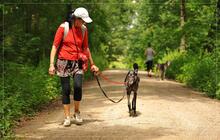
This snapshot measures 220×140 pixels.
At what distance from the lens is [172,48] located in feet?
132

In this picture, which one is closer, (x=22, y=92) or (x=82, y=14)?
(x=82, y=14)

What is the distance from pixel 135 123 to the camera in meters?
9.42

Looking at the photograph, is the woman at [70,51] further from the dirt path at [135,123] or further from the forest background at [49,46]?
the forest background at [49,46]

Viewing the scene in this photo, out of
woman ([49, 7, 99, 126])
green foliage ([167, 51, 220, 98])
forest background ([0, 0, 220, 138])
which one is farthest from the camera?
green foliage ([167, 51, 220, 98])

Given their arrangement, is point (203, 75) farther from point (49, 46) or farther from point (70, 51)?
point (70, 51)

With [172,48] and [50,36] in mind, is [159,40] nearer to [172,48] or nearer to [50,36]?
[172,48]

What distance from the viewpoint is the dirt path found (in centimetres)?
823

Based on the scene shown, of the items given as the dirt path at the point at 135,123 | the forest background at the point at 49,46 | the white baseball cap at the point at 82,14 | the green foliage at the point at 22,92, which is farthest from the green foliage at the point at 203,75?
the white baseball cap at the point at 82,14

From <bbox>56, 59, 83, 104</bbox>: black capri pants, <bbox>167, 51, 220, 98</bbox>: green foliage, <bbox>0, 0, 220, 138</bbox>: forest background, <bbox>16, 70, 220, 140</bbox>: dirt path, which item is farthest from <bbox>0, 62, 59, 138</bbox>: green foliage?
<bbox>167, 51, 220, 98</bbox>: green foliage

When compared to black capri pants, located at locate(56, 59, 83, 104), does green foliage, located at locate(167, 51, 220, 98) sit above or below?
below

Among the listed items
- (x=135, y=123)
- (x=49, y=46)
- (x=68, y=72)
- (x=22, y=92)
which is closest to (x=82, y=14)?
(x=68, y=72)

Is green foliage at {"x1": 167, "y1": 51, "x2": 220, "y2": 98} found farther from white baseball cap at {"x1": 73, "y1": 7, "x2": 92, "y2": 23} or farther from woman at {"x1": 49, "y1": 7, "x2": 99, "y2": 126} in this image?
white baseball cap at {"x1": 73, "y1": 7, "x2": 92, "y2": 23}

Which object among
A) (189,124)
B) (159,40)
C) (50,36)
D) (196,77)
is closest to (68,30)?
(189,124)

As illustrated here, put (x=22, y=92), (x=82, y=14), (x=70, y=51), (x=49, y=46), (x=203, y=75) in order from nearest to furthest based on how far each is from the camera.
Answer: (x=82, y=14)
(x=70, y=51)
(x=22, y=92)
(x=203, y=75)
(x=49, y=46)
